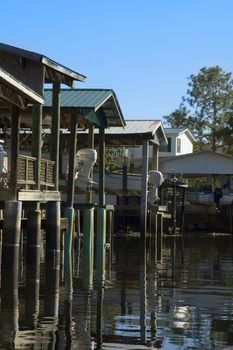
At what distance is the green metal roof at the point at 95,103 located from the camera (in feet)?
93.6

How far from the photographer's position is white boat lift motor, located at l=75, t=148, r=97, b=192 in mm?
30266

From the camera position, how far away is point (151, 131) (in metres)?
39.4

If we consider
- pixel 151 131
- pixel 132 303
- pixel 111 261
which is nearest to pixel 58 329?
pixel 132 303

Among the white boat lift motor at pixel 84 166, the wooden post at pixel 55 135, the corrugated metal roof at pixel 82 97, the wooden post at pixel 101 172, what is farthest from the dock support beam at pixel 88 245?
the corrugated metal roof at pixel 82 97

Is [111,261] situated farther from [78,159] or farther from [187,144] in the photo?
[187,144]

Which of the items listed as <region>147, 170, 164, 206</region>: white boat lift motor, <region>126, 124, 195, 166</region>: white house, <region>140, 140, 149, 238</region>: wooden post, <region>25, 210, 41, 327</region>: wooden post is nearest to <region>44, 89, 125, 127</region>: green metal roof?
<region>140, 140, 149, 238</region>: wooden post

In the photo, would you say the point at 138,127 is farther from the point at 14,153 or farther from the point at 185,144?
the point at 185,144

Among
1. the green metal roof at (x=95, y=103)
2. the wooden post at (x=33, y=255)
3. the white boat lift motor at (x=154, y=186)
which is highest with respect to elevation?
the green metal roof at (x=95, y=103)

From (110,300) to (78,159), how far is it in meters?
12.2

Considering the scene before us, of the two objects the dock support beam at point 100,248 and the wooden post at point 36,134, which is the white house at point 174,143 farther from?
the wooden post at point 36,134

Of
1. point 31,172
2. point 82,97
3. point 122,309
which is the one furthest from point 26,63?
point 122,309

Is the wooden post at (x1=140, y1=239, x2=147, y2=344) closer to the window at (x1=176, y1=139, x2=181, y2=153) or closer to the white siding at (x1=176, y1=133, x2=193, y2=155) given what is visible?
the window at (x1=176, y1=139, x2=181, y2=153)

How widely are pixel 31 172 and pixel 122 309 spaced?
21.2 feet

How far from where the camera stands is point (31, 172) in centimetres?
2253
